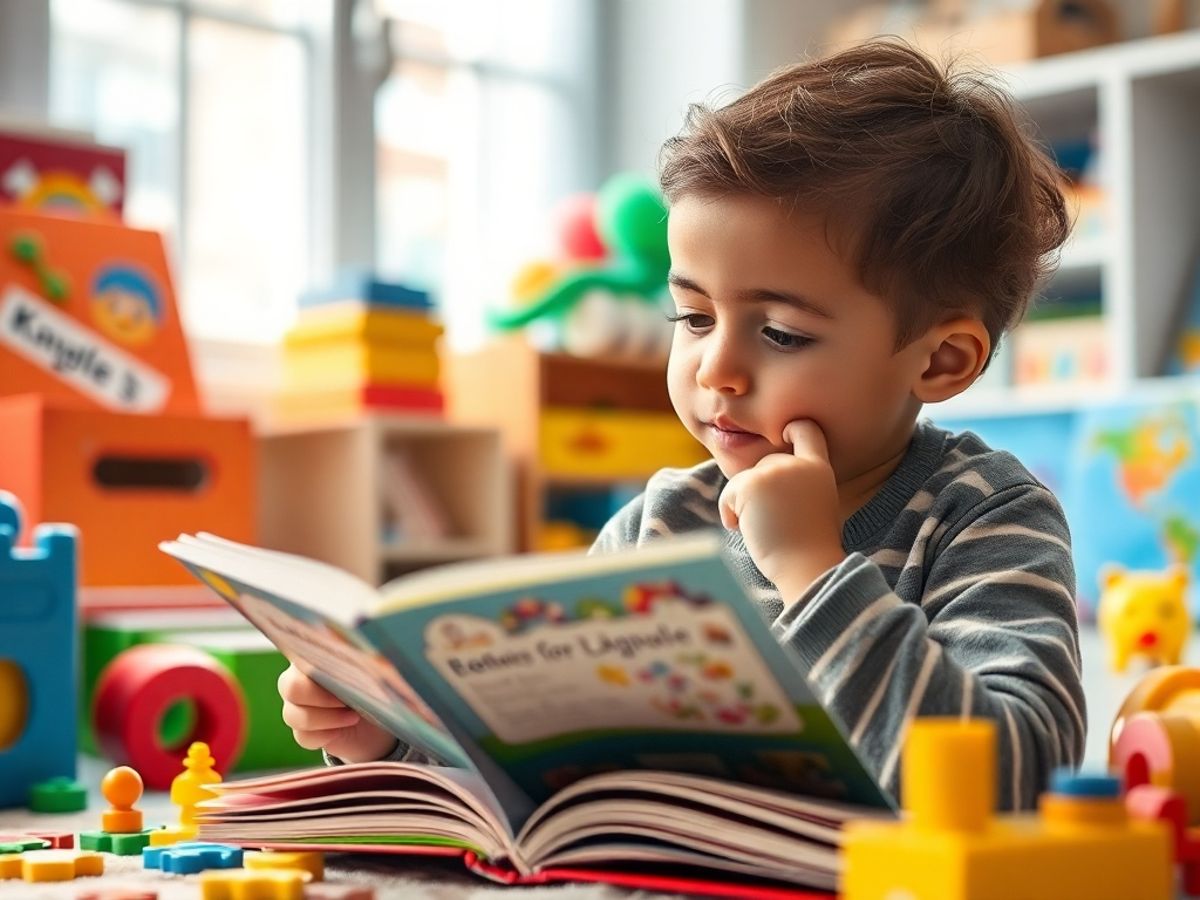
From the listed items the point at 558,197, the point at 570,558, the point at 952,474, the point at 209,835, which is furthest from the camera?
the point at 558,197

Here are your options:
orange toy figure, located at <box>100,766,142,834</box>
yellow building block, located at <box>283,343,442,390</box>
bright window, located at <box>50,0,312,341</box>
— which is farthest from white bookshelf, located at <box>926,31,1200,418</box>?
orange toy figure, located at <box>100,766,142,834</box>

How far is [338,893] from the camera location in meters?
0.60

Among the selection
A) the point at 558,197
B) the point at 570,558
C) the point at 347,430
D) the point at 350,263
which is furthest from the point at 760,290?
the point at 558,197

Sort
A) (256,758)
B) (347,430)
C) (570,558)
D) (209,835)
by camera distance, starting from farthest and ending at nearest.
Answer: (347,430), (256,758), (209,835), (570,558)

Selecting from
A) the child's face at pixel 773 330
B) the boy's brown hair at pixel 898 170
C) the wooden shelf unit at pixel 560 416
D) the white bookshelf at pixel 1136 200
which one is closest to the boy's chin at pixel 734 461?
the child's face at pixel 773 330

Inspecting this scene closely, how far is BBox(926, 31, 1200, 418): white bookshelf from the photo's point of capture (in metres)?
2.70

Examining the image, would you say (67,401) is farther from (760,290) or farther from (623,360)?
(760,290)

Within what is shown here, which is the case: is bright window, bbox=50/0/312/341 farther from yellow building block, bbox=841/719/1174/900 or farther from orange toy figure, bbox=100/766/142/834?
yellow building block, bbox=841/719/1174/900

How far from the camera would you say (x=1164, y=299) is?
277 cm

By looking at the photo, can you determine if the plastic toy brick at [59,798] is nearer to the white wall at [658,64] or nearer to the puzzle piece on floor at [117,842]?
the puzzle piece on floor at [117,842]

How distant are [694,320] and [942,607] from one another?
0.22 meters

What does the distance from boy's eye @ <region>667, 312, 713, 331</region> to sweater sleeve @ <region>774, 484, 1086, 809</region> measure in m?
0.21

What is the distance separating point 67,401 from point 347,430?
0.54m

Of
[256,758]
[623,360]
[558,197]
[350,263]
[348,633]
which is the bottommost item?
[256,758]
